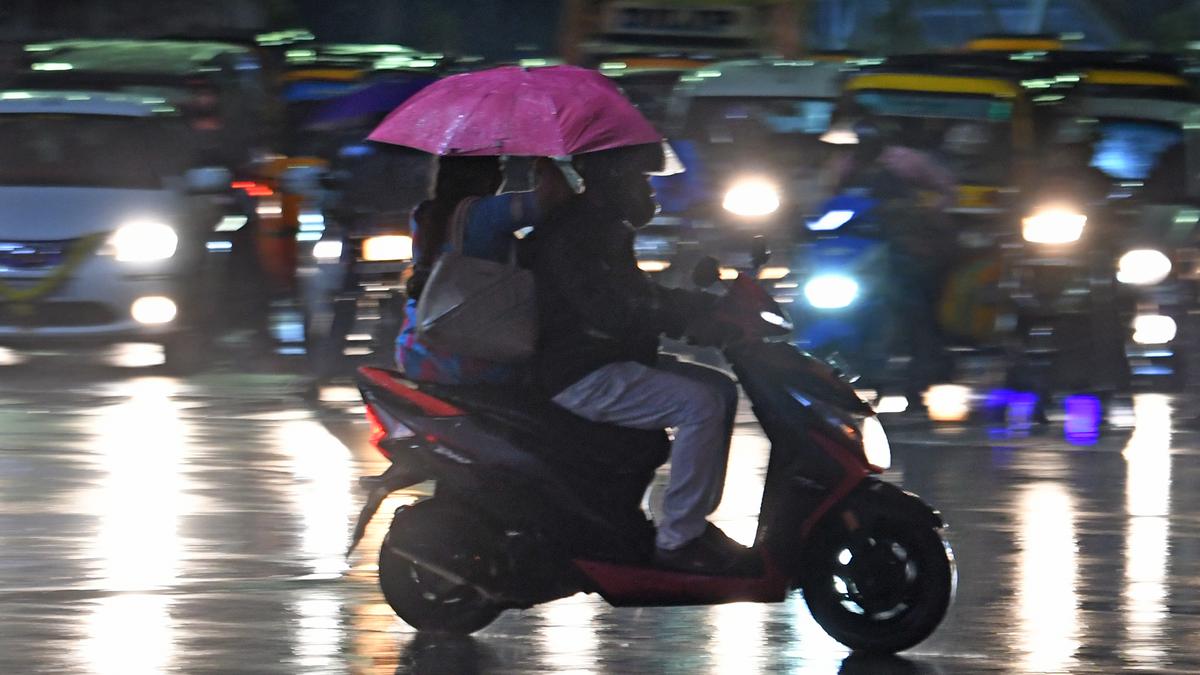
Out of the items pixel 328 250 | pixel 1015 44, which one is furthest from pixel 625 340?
pixel 1015 44

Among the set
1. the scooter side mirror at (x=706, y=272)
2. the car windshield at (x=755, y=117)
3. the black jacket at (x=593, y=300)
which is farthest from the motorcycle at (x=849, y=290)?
the scooter side mirror at (x=706, y=272)

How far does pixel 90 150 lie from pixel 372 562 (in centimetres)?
812

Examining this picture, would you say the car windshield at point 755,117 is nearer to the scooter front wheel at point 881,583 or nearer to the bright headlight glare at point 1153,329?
the bright headlight glare at point 1153,329

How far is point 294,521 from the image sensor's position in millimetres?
9273

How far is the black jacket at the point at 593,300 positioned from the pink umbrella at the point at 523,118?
2.47 feet

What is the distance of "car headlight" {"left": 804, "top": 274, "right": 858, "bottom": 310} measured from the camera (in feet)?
42.9

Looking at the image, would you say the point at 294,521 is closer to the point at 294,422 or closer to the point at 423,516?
the point at 423,516

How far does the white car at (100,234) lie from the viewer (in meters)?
14.5

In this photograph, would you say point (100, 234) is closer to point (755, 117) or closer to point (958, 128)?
point (958, 128)

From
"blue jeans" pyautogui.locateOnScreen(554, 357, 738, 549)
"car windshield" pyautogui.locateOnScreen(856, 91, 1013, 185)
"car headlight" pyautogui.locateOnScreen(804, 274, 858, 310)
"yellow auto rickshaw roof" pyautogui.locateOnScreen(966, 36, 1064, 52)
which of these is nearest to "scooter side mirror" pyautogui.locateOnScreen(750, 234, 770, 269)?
"blue jeans" pyautogui.locateOnScreen(554, 357, 738, 549)

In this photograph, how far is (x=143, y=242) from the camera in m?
14.9

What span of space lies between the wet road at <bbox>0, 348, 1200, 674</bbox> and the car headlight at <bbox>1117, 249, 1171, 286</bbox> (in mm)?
1743

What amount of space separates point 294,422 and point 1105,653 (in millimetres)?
6550

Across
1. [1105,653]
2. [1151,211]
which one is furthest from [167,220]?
[1105,653]
